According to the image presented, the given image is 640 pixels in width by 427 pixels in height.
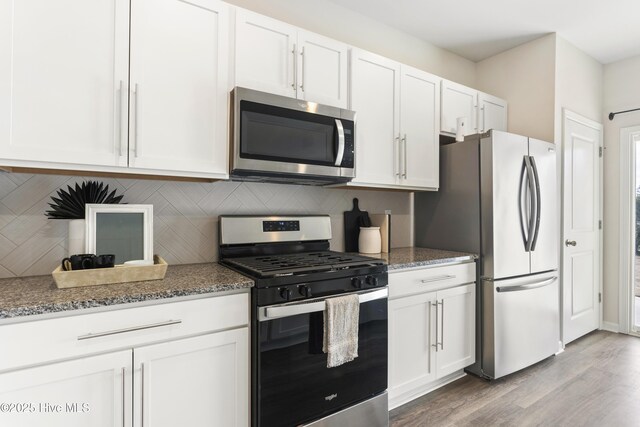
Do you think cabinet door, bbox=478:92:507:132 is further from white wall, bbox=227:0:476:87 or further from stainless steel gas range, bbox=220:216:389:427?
stainless steel gas range, bbox=220:216:389:427

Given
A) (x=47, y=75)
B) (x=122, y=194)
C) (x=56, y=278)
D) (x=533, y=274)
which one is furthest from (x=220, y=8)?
(x=533, y=274)

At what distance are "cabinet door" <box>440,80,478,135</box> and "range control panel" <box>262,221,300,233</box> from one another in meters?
1.45

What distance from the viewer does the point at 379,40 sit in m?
2.89

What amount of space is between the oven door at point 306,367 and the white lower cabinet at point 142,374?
3.7 inches

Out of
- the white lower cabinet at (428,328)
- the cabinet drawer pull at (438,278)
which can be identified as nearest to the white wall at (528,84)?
the white lower cabinet at (428,328)

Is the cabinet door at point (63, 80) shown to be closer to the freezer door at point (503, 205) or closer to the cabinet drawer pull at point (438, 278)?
the cabinet drawer pull at point (438, 278)

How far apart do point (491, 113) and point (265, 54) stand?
2.27 metres

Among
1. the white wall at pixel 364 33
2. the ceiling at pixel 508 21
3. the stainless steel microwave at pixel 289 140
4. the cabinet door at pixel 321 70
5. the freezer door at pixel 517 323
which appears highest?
the ceiling at pixel 508 21

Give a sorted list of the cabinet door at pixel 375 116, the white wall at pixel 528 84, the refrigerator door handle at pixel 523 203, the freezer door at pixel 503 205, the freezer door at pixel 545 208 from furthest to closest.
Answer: the white wall at pixel 528 84
the freezer door at pixel 545 208
the refrigerator door handle at pixel 523 203
the freezer door at pixel 503 205
the cabinet door at pixel 375 116

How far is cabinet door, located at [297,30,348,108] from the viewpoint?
2.08m

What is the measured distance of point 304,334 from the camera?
167 centimetres

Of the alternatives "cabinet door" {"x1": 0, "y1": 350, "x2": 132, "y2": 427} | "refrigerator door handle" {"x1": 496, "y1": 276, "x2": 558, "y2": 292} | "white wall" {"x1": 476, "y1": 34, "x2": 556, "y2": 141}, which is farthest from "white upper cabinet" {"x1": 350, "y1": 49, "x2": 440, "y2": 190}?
"cabinet door" {"x1": 0, "y1": 350, "x2": 132, "y2": 427}

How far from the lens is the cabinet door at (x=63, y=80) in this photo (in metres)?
1.36

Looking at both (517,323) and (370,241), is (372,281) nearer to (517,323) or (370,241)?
(370,241)
